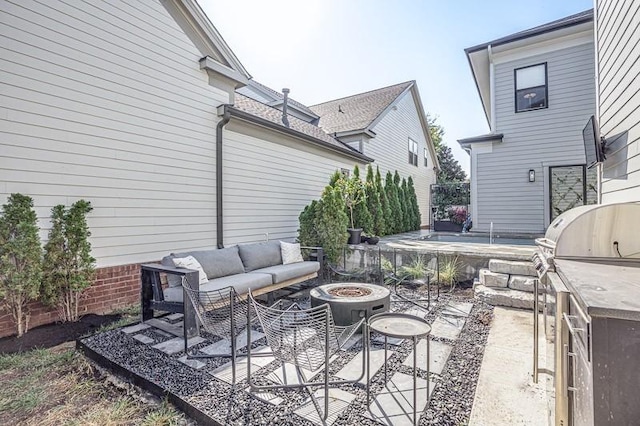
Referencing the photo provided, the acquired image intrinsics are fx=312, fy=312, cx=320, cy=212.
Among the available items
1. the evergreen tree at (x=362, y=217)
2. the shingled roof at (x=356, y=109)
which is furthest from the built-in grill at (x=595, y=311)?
the shingled roof at (x=356, y=109)

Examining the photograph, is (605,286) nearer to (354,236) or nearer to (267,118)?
(354,236)

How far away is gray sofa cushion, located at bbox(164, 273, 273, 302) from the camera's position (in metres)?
3.98

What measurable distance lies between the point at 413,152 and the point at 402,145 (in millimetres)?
1592

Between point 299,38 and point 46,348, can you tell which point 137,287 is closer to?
point 46,348

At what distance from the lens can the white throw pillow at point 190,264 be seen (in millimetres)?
4155

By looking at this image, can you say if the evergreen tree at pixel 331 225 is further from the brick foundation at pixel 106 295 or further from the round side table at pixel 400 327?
the round side table at pixel 400 327

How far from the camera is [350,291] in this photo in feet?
13.7

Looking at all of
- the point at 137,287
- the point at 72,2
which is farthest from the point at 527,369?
the point at 72,2

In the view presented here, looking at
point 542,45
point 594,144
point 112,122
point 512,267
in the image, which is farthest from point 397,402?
point 542,45

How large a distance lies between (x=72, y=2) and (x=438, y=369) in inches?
263

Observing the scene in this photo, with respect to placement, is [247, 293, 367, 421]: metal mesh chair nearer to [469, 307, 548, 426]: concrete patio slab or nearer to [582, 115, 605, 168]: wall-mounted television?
[469, 307, 548, 426]: concrete patio slab

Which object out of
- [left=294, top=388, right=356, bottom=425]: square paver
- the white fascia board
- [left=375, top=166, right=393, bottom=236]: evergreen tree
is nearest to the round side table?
[left=294, top=388, right=356, bottom=425]: square paver

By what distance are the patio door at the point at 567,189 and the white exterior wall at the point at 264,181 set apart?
A: 6571mm

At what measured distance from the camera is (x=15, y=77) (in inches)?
157
